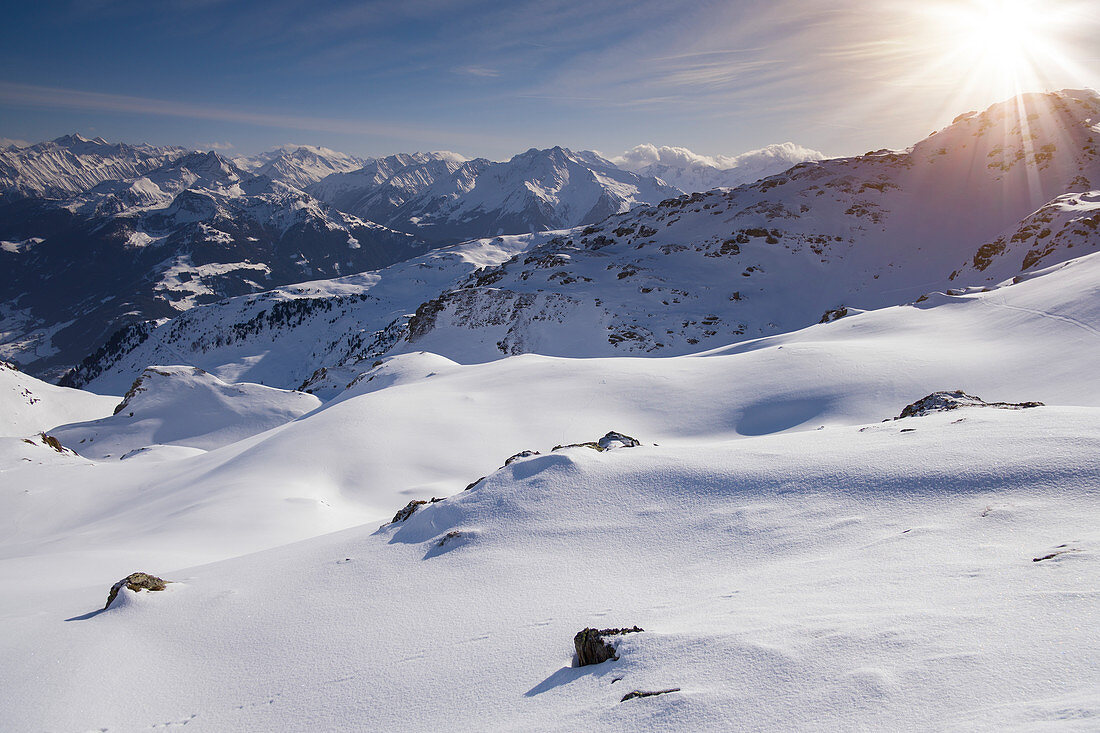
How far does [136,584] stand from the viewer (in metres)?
8.43

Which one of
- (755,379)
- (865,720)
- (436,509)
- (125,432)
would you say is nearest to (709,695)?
(865,720)

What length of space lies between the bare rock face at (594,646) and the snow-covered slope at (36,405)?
6197cm

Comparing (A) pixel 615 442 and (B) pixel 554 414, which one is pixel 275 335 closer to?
(B) pixel 554 414

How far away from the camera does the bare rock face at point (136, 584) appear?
326 inches

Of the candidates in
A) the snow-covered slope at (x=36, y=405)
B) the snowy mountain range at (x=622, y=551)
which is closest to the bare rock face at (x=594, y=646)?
the snowy mountain range at (x=622, y=551)

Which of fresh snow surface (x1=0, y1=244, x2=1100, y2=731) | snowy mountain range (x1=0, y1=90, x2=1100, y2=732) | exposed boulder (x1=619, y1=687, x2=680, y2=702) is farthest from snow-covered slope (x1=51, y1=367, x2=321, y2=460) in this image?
exposed boulder (x1=619, y1=687, x2=680, y2=702)

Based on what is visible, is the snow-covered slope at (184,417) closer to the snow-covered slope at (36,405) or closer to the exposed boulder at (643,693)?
the snow-covered slope at (36,405)

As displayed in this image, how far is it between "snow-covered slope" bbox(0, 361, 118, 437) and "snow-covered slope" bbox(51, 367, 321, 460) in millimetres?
10246

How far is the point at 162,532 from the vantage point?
14.6 meters

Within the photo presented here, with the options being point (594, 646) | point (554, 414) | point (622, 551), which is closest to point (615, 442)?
point (622, 551)

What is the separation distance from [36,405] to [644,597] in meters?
70.1

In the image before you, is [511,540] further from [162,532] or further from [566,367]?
[566,367]

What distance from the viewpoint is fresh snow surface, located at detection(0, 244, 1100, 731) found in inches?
150

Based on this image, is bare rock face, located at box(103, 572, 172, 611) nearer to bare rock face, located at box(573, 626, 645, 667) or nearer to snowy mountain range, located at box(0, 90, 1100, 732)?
Result: snowy mountain range, located at box(0, 90, 1100, 732)
